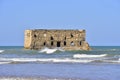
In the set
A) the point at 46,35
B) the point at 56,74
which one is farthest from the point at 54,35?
the point at 56,74

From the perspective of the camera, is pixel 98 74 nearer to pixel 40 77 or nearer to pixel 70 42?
pixel 40 77

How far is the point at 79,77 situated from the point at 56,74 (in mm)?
2078

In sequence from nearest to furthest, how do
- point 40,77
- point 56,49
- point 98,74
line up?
1. point 40,77
2. point 98,74
3. point 56,49

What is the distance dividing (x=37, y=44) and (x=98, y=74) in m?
43.0

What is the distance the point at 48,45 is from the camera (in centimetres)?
6994

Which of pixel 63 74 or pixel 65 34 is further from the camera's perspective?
pixel 65 34

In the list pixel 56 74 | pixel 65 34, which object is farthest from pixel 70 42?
pixel 56 74

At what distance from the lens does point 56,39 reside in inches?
2746

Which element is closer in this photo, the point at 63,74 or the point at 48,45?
the point at 63,74

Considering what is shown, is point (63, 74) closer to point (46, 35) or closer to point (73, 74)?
point (73, 74)

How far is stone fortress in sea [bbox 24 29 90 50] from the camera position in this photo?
69125 millimetres

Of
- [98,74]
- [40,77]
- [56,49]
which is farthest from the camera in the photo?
[56,49]

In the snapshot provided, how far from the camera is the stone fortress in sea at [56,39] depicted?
69.1 metres

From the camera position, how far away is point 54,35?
228 ft
